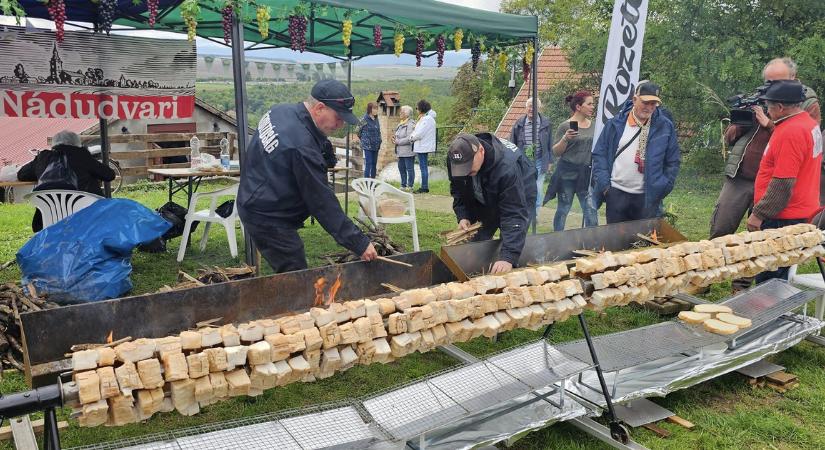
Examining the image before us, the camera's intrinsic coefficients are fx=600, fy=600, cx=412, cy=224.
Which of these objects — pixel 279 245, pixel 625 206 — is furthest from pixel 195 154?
pixel 625 206

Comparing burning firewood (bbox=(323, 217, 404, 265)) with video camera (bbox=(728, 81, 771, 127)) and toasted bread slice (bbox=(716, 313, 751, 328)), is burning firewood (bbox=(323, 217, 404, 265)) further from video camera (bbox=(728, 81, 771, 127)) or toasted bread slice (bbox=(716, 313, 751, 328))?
video camera (bbox=(728, 81, 771, 127))

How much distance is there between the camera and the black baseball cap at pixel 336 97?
367 cm

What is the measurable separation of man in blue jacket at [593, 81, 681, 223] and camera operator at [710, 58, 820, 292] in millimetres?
551

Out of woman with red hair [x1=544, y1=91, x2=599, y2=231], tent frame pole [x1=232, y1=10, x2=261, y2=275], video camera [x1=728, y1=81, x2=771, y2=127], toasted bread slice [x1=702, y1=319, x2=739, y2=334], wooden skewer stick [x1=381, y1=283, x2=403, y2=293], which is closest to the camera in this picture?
wooden skewer stick [x1=381, y1=283, x2=403, y2=293]

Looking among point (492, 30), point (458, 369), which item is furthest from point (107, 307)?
point (492, 30)

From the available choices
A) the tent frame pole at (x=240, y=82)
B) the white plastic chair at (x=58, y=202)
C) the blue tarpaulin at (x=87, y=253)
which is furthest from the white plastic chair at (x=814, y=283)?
the white plastic chair at (x=58, y=202)

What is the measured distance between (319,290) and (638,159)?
11.4ft

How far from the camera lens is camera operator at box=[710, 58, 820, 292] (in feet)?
17.7

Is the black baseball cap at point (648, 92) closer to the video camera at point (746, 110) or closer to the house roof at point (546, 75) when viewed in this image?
the video camera at point (746, 110)

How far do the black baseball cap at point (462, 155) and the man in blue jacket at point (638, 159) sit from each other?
226 centimetres

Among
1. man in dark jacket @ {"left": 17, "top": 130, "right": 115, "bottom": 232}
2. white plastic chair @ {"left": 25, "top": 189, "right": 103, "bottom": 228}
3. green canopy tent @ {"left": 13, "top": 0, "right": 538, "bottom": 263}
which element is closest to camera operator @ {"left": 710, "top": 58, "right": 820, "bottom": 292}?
green canopy tent @ {"left": 13, "top": 0, "right": 538, "bottom": 263}

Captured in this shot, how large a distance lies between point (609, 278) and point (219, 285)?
215 cm

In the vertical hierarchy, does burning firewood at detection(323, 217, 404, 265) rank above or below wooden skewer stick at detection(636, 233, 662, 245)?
below

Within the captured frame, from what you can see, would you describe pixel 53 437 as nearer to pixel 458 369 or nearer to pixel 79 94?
pixel 458 369
